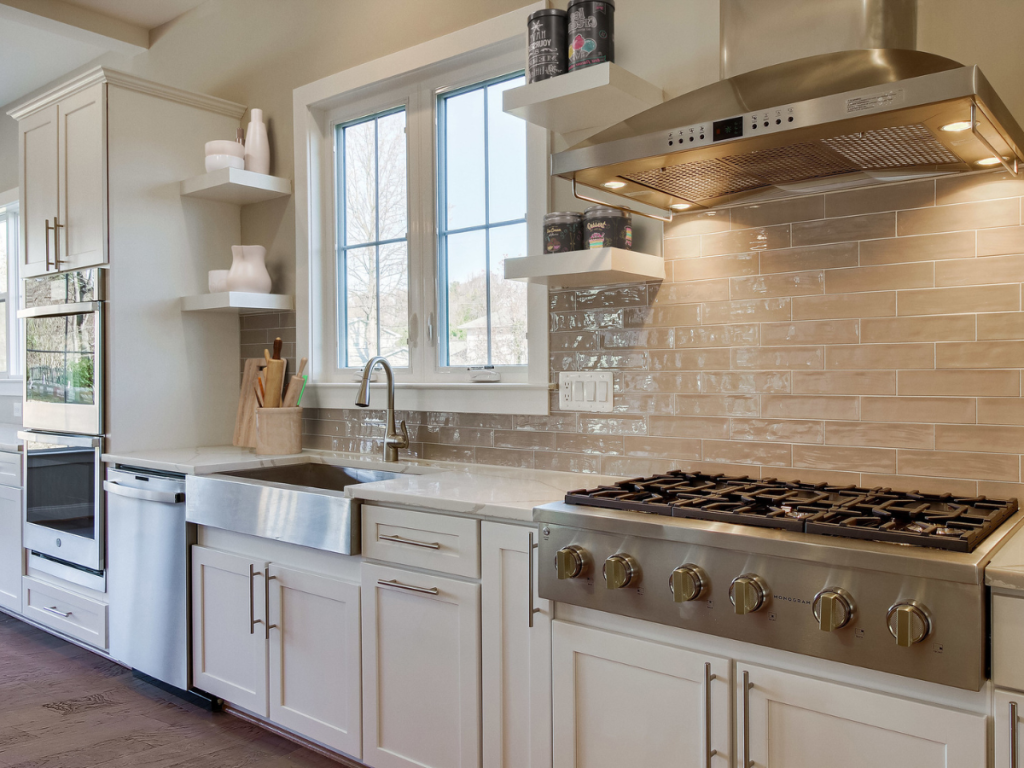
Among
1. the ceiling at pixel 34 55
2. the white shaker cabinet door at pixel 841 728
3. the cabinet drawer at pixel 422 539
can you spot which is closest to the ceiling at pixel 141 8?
the ceiling at pixel 34 55

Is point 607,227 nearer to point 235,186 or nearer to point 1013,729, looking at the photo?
point 1013,729

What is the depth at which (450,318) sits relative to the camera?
2.95 meters

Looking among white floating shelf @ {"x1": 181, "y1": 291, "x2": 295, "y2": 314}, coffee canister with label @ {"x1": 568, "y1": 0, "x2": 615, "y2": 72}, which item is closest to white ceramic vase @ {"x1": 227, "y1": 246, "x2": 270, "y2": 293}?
white floating shelf @ {"x1": 181, "y1": 291, "x2": 295, "y2": 314}

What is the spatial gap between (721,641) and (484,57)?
2.14 m

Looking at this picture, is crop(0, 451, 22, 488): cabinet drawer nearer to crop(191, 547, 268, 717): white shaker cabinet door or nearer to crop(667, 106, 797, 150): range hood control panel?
crop(191, 547, 268, 717): white shaker cabinet door

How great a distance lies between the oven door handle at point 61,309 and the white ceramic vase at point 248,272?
547 millimetres

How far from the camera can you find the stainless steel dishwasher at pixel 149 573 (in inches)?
112

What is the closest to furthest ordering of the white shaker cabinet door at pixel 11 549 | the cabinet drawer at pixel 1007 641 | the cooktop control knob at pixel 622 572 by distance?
1. the cabinet drawer at pixel 1007 641
2. the cooktop control knob at pixel 622 572
3. the white shaker cabinet door at pixel 11 549

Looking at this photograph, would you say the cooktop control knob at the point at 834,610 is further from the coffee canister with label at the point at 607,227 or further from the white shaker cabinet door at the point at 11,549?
the white shaker cabinet door at the point at 11,549

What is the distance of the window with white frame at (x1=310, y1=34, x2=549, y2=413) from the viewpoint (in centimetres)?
273

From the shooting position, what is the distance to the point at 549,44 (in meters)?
2.25

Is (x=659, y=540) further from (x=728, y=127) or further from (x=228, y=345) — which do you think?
(x=228, y=345)

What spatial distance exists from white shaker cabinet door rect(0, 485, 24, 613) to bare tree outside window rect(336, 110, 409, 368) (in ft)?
6.11

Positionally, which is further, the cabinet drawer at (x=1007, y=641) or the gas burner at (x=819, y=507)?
the gas burner at (x=819, y=507)
